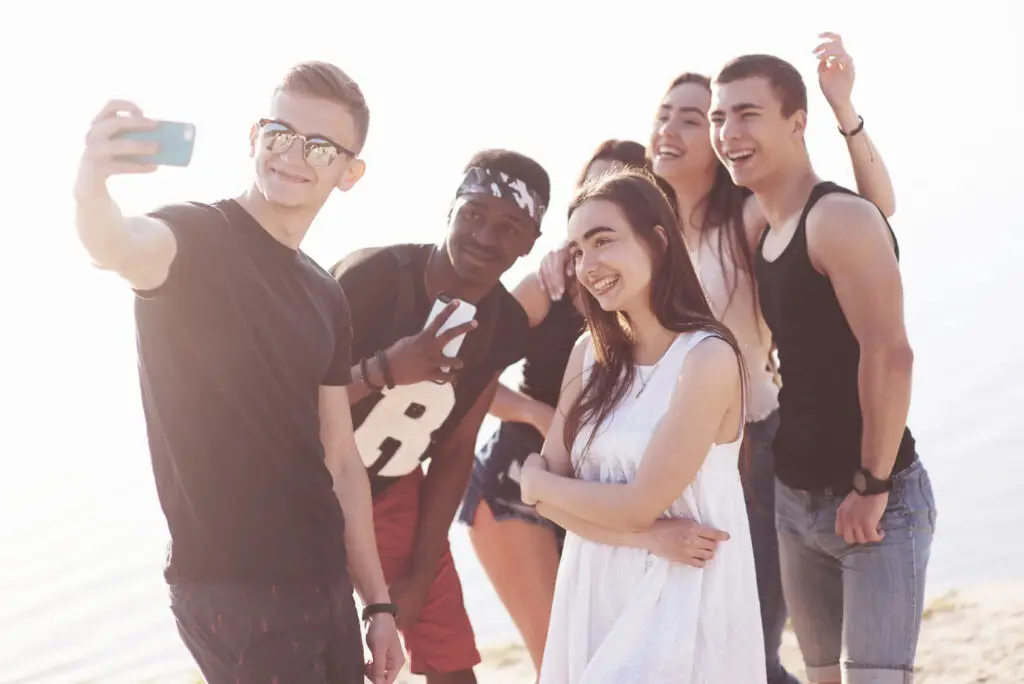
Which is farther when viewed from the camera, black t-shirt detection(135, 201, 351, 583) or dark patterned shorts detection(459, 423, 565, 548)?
dark patterned shorts detection(459, 423, 565, 548)

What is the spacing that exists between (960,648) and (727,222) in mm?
3162

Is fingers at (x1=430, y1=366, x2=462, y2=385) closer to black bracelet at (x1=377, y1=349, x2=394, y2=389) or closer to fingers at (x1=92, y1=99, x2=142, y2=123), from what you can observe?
black bracelet at (x1=377, y1=349, x2=394, y2=389)

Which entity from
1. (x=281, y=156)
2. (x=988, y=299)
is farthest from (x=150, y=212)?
(x=988, y=299)

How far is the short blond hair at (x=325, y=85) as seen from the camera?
9.40 ft

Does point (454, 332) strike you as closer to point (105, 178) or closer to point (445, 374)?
point (445, 374)

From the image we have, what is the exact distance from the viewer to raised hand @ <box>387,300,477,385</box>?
3410 millimetres

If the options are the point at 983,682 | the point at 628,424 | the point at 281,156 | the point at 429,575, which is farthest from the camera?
the point at 983,682

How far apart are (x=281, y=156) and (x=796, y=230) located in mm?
1460

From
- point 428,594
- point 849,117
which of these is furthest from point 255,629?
point 849,117

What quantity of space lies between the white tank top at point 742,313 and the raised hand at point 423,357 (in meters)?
1.05

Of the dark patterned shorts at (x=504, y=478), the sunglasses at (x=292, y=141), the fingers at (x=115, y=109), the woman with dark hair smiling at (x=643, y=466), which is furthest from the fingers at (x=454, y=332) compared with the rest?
the fingers at (x=115, y=109)

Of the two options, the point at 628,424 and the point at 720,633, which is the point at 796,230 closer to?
the point at 628,424

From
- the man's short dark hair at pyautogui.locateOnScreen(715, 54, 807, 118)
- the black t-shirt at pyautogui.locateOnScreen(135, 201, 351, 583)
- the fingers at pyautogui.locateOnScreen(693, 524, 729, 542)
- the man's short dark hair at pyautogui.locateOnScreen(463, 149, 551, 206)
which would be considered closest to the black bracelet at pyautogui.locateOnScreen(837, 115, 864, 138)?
the man's short dark hair at pyautogui.locateOnScreen(715, 54, 807, 118)

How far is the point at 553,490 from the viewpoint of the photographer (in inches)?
120
